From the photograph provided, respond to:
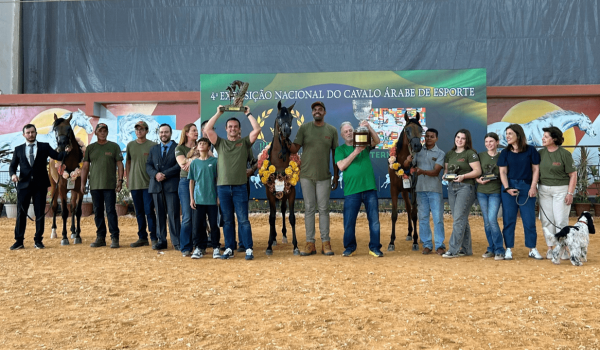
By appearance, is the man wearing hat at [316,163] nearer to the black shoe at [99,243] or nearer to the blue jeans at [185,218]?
the blue jeans at [185,218]

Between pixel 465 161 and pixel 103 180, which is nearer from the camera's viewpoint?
pixel 465 161

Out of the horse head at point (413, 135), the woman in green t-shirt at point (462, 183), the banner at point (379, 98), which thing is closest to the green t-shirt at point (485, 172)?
the woman in green t-shirt at point (462, 183)

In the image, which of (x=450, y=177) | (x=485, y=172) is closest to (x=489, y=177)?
(x=485, y=172)

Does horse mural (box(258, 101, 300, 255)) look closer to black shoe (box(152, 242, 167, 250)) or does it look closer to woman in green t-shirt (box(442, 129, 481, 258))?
black shoe (box(152, 242, 167, 250))

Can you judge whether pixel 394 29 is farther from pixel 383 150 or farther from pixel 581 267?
pixel 581 267

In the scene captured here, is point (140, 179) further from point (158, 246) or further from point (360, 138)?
point (360, 138)

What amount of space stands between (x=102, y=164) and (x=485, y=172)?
18.0ft

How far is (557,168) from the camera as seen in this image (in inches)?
221

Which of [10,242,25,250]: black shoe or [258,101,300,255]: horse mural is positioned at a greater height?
[258,101,300,255]: horse mural

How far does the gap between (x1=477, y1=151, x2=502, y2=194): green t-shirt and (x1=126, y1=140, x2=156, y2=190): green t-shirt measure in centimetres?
461

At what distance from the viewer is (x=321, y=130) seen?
20.2 feet

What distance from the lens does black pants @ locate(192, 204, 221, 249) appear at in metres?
6.11

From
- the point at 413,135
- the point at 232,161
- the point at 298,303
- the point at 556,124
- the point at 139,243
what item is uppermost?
the point at 556,124

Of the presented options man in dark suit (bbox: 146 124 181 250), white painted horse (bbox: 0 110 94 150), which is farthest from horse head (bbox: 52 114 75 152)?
white painted horse (bbox: 0 110 94 150)
